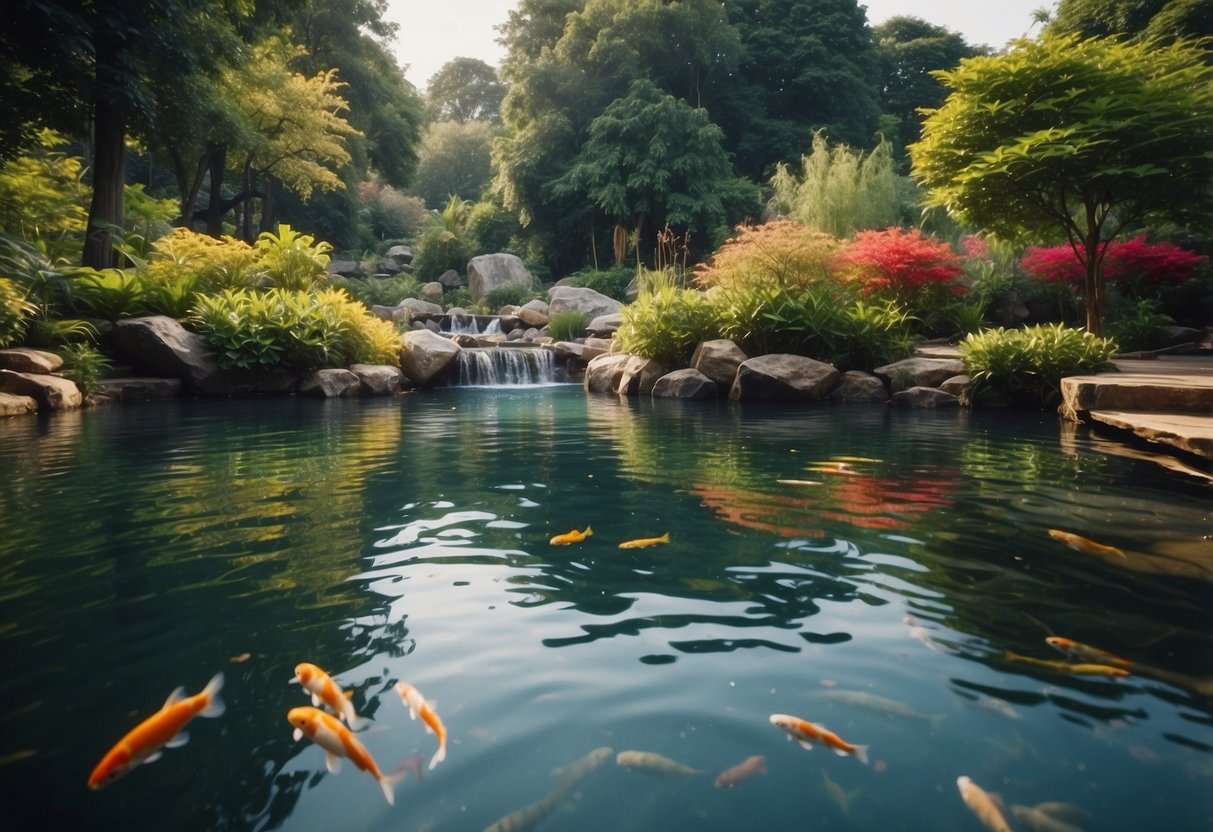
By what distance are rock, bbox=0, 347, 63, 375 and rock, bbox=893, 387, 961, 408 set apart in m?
11.1

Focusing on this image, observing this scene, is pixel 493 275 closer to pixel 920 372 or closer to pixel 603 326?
pixel 603 326

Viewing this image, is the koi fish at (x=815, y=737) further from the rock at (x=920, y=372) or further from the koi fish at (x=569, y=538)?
the rock at (x=920, y=372)

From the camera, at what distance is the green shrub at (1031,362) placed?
8.52 metres

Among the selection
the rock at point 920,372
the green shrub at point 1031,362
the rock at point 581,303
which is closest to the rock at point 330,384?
the rock at point 920,372

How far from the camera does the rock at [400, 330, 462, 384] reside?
13.2 metres

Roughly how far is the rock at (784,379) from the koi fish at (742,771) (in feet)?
28.5

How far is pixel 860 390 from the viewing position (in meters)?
10.0

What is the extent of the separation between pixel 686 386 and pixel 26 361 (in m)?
8.68

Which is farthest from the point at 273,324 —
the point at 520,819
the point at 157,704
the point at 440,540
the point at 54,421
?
the point at 520,819

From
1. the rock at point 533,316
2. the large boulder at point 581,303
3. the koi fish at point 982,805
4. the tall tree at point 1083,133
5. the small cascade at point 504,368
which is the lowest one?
the koi fish at point 982,805

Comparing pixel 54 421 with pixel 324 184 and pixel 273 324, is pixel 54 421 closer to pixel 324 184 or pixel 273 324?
pixel 273 324

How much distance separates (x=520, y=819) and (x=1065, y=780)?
117cm

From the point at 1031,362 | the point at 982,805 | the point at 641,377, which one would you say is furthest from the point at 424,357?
the point at 982,805

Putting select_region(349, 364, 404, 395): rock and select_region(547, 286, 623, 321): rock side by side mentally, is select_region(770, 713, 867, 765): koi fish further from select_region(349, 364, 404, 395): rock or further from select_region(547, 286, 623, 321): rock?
select_region(547, 286, 623, 321): rock
